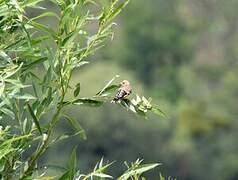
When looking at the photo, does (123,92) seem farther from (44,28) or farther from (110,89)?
(44,28)

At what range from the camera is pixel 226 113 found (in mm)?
40469

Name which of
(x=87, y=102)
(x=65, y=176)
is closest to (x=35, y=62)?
(x=87, y=102)

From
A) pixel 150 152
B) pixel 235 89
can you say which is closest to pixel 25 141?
pixel 150 152

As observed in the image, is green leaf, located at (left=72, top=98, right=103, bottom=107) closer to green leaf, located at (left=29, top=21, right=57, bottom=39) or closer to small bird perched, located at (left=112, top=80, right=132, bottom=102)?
small bird perched, located at (left=112, top=80, right=132, bottom=102)

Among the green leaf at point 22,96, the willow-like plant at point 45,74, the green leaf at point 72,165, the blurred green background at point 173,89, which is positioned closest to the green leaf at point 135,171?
the willow-like plant at point 45,74

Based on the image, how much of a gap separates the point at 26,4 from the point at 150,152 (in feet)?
104

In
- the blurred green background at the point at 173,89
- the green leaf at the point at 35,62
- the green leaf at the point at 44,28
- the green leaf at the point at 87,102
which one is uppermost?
the blurred green background at the point at 173,89

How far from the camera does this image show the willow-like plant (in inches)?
86.6

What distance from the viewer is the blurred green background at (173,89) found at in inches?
1337

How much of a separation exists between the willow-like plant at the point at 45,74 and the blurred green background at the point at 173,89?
24.7 m

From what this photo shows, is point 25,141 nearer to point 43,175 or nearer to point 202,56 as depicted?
point 43,175

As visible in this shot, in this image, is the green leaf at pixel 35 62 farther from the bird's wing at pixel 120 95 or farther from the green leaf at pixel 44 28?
the bird's wing at pixel 120 95

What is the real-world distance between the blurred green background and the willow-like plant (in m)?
24.7

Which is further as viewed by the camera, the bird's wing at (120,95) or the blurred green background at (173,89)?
the blurred green background at (173,89)
